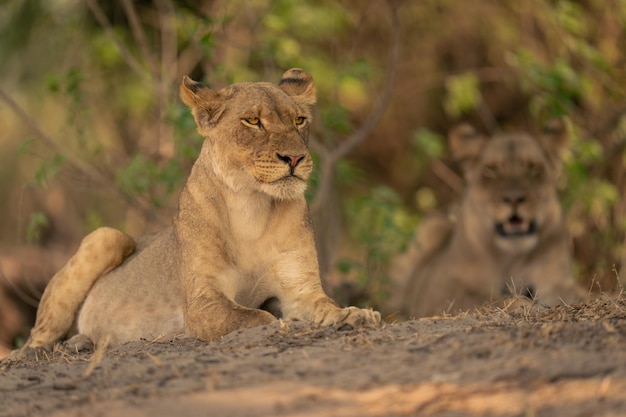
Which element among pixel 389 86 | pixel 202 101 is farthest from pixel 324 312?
pixel 389 86

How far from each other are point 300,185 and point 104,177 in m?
3.74

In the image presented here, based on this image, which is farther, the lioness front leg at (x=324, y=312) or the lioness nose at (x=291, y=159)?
the lioness nose at (x=291, y=159)

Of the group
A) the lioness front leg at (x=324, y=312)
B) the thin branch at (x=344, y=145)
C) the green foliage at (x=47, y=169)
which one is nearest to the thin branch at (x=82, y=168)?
the green foliage at (x=47, y=169)

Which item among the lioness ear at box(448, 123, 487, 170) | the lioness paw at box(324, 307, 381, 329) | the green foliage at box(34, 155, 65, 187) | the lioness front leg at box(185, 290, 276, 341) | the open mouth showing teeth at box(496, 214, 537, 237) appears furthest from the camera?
the lioness ear at box(448, 123, 487, 170)

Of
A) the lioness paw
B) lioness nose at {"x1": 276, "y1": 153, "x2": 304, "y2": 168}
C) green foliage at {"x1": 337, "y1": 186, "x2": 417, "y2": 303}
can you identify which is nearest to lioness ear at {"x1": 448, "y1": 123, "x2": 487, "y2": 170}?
green foliage at {"x1": 337, "y1": 186, "x2": 417, "y2": 303}

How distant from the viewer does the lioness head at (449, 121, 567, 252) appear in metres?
7.98

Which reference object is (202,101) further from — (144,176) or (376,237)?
(376,237)

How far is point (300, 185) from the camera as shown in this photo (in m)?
4.84

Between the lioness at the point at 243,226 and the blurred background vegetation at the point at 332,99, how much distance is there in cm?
174

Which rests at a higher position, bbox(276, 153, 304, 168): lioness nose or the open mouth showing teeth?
bbox(276, 153, 304, 168): lioness nose

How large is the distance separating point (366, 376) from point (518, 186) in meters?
4.84

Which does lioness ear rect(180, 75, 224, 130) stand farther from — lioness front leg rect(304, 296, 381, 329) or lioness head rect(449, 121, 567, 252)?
lioness head rect(449, 121, 567, 252)

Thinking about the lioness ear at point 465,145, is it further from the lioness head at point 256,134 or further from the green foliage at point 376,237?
the lioness head at point 256,134

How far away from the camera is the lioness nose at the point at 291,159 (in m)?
4.79
